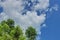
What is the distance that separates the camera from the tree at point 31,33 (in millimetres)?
29045

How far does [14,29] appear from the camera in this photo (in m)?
27.9

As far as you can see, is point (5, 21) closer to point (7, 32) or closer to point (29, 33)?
point (7, 32)

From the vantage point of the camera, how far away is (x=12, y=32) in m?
27.4

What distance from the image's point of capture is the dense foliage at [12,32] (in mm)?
27019

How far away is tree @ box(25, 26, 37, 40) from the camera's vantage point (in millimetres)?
29045

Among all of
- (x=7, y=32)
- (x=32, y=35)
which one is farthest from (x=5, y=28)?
(x=32, y=35)

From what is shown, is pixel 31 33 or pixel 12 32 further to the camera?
pixel 31 33

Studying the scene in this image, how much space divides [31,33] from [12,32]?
3.54 m

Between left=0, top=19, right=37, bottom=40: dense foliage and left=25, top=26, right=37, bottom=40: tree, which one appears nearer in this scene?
left=0, top=19, right=37, bottom=40: dense foliage

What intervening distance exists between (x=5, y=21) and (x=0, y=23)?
90 cm

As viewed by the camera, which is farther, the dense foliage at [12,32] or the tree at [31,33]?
Answer: the tree at [31,33]

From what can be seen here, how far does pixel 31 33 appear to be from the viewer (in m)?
29.4

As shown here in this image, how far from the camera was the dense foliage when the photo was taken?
88.6 ft

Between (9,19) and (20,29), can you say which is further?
(9,19)
